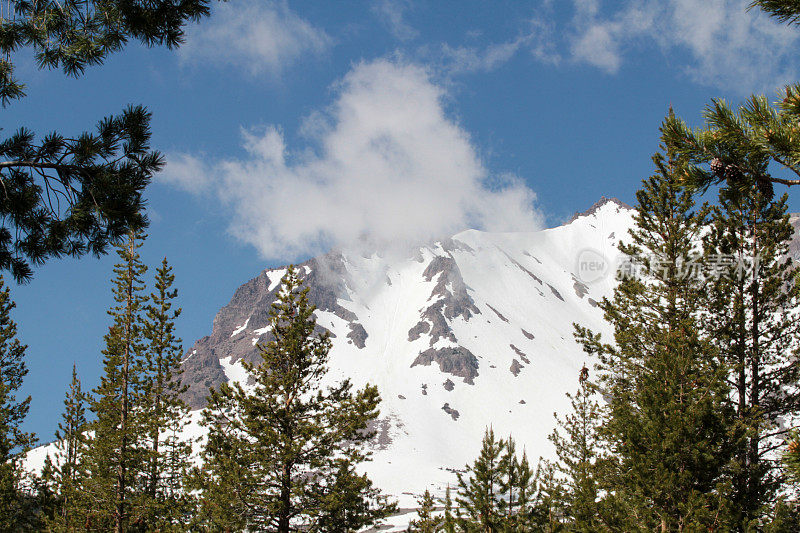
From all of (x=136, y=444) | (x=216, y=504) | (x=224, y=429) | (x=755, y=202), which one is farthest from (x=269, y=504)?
(x=755, y=202)

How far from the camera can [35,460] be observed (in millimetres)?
181250

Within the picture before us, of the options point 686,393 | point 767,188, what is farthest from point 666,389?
point 767,188

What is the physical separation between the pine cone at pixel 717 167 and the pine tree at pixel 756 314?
34.6 ft

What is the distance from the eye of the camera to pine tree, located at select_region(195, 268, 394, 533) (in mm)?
16188

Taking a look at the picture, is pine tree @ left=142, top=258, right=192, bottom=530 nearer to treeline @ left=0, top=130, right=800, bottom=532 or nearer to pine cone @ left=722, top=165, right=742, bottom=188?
treeline @ left=0, top=130, right=800, bottom=532

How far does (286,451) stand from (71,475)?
1488 cm

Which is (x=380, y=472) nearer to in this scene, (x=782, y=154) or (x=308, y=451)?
(x=308, y=451)

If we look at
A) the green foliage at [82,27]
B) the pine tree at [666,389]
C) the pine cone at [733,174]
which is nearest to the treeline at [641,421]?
the pine tree at [666,389]

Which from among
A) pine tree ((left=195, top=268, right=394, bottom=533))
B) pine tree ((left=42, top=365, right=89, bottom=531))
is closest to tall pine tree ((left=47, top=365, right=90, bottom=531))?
pine tree ((left=42, top=365, right=89, bottom=531))

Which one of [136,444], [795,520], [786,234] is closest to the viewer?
[795,520]

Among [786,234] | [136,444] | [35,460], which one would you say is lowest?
[136,444]

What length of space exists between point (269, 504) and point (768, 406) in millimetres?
13747

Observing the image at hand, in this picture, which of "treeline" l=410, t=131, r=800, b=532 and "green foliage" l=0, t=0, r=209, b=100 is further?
"treeline" l=410, t=131, r=800, b=532

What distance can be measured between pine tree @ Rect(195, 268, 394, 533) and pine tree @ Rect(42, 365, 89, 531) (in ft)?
24.5
